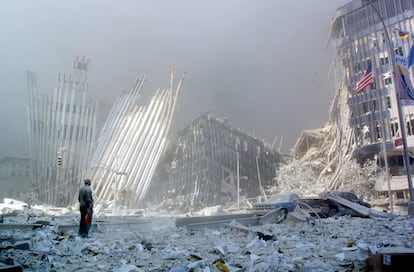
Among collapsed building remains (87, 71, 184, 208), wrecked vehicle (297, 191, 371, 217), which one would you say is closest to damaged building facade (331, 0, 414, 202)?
wrecked vehicle (297, 191, 371, 217)

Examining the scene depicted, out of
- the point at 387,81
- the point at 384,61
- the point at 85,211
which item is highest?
the point at 384,61

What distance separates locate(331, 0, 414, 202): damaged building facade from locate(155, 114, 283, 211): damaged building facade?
1151 cm

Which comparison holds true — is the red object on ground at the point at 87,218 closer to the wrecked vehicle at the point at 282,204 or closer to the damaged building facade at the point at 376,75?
the wrecked vehicle at the point at 282,204

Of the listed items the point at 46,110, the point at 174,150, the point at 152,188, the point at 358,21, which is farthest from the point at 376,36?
the point at 46,110

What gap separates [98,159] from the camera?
33156 millimetres

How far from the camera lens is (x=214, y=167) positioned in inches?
1401

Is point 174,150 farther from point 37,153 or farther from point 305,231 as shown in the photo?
point 305,231

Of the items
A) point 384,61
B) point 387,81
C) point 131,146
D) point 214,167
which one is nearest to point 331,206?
point 214,167

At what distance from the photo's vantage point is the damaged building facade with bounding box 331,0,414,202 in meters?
31.7

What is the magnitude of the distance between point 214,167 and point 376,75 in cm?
2003

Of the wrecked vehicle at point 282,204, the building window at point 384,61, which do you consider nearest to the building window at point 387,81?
the building window at point 384,61

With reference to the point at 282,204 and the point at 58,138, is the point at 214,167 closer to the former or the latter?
the point at 58,138

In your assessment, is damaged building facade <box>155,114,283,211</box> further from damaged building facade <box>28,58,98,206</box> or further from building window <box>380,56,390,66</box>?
building window <box>380,56,390,66</box>

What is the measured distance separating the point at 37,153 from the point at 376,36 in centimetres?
3796
